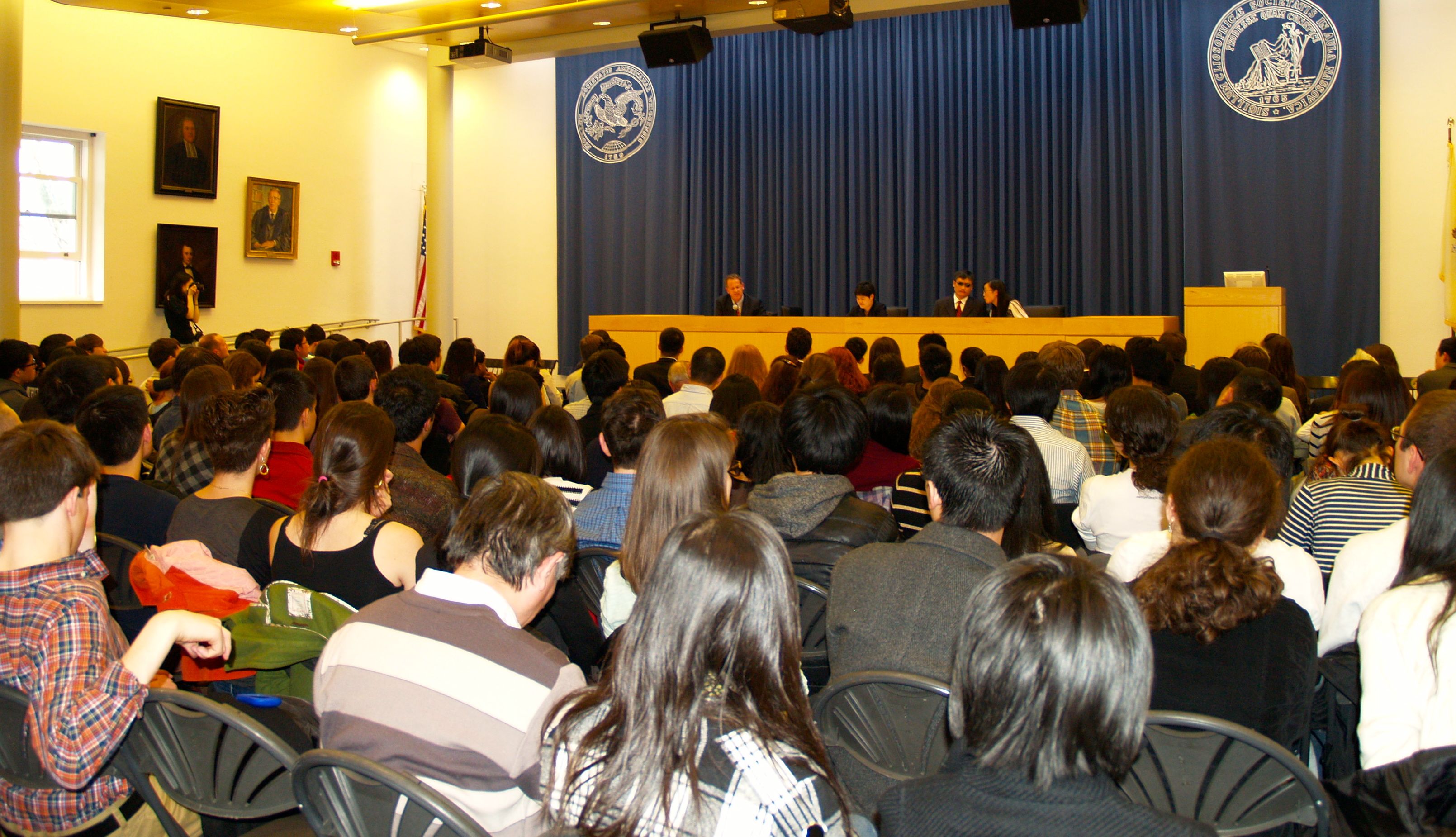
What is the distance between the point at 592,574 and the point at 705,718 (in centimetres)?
147

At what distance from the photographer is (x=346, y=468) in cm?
262

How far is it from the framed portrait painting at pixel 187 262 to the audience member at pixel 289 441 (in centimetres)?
778

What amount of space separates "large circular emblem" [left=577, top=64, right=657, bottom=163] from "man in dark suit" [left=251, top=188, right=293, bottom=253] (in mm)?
3488

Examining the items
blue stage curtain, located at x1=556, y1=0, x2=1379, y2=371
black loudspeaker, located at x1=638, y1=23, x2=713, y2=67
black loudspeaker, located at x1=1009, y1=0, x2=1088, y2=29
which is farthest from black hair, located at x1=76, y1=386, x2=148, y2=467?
blue stage curtain, located at x1=556, y1=0, x2=1379, y2=371

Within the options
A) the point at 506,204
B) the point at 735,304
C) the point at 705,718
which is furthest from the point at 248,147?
the point at 705,718

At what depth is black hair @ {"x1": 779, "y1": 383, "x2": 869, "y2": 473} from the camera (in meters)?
3.22

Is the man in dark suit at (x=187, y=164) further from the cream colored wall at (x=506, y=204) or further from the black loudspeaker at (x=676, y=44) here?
the black loudspeaker at (x=676, y=44)

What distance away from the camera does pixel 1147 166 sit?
1106 centimetres

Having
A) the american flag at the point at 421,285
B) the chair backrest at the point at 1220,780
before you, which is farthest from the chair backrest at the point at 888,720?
the american flag at the point at 421,285

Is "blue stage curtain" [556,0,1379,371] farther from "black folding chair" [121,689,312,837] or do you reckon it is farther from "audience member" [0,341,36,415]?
"black folding chair" [121,689,312,837]

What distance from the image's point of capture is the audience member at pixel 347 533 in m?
2.49

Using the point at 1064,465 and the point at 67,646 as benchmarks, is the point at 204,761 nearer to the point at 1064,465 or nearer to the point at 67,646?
the point at 67,646

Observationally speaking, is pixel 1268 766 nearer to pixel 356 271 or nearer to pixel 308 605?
pixel 308 605

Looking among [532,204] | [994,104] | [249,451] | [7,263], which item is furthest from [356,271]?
[249,451]
